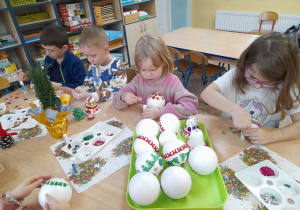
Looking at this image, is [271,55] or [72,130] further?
[72,130]

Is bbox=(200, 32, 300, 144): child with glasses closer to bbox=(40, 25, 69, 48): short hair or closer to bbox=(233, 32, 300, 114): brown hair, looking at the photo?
bbox=(233, 32, 300, 114): brown hair

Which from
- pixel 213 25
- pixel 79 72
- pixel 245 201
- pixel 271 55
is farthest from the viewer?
pixel 213 25

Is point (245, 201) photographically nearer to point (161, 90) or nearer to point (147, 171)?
point (147, 171)

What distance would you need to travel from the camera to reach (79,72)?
1.63 metres

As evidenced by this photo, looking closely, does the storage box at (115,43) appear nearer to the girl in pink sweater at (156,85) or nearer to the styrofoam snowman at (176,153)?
the girl in pink sweater at (156,85)

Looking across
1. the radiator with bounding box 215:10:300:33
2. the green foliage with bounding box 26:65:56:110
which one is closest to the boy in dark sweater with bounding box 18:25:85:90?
the green foliage with bounding box 26:65:56:110

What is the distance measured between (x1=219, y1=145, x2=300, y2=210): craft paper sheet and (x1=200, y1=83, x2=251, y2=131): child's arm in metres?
0.10

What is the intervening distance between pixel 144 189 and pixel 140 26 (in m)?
3.34

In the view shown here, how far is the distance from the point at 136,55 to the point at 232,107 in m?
0.50

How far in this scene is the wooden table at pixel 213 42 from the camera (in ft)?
6.44

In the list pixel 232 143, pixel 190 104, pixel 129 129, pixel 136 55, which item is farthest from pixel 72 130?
pixel 232 143

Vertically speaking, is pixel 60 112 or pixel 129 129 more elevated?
pixel 60 112

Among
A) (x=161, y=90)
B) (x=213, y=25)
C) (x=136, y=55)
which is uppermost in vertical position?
(x=136, y=55)

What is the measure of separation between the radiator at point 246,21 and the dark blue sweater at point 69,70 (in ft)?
10.6
